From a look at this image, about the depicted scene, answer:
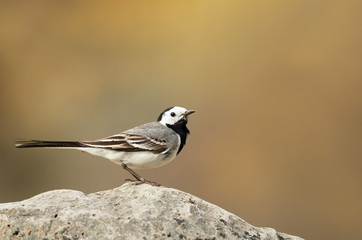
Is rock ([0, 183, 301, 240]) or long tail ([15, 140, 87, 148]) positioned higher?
long tail ([15, 140, 87, 148])

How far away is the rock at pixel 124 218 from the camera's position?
409cm

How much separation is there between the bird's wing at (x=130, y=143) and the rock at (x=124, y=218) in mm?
913

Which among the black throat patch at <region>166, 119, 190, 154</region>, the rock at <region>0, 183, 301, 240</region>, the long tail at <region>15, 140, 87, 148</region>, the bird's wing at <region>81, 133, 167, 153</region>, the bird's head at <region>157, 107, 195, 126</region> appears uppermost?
the bird's head at <region>157, 107, 195, 126</region>

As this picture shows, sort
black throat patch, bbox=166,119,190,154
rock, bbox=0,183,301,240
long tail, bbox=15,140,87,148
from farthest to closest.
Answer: black throat patch, bbox=166,119,190,154, long tail, bbox=15,140,87,148, rock, bbox=0,183,301,240

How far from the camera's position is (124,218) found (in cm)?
423

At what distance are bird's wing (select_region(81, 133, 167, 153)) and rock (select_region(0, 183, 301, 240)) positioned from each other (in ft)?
2.99

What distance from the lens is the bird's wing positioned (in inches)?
220

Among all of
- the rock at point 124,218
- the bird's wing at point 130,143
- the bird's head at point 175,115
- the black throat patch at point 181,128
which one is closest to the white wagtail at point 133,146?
the bird's wing at point 130,143

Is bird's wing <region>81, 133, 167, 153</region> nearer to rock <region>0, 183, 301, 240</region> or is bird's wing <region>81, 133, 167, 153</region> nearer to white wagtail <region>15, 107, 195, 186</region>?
white wagtail <region>15, 107, 195, 186</region>

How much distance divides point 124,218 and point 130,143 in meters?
1.54

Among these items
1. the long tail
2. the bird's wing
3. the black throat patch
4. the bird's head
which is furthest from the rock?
the bird's head

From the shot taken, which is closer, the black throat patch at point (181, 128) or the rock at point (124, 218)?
the rock at point (124, 218)

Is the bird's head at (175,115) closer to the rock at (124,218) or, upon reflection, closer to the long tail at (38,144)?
the long tail at (38,144)

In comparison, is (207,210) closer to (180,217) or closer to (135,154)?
(180,217)
